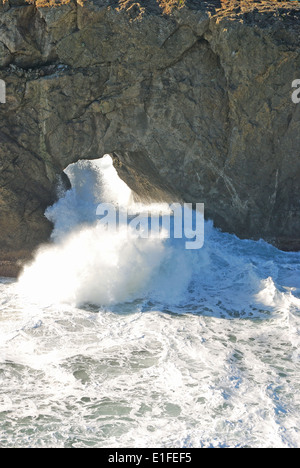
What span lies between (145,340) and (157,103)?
5.70m

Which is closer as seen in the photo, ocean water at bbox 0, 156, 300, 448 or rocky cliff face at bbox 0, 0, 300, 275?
ocean water at bbox 0, 156, 300, 448

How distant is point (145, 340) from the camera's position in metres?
9.38

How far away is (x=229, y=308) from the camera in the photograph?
10797mm

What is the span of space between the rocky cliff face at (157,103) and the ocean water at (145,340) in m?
0.90

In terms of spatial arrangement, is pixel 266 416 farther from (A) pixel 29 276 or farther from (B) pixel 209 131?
(B) pixel 209 131

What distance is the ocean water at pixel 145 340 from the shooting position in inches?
272

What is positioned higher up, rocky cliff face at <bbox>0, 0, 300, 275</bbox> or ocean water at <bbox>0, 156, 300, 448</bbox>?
rocky cliff face at <bbox>0, 0, 300, 275</bbox>

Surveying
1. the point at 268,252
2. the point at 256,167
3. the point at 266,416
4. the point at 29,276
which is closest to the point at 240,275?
the point at 268,252

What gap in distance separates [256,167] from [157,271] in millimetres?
3424

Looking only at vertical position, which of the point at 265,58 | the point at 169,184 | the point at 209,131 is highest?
the point at 265,58

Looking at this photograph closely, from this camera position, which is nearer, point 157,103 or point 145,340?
point 145,340

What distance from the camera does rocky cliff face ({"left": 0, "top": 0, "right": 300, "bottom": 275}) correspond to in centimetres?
1213

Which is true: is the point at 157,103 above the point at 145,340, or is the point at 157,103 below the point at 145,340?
above

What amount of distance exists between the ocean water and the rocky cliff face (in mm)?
900
